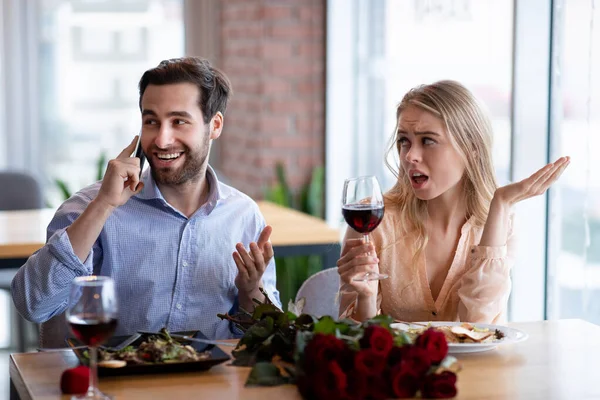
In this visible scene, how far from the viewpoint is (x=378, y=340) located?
1547 millimetres

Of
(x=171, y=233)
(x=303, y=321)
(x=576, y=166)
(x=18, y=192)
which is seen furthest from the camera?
(x=18, y=192)

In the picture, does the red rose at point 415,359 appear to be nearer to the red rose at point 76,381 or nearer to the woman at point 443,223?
the red rose at point 76,381

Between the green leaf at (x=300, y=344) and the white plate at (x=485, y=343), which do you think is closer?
the green leaf at (x=300, y=344)

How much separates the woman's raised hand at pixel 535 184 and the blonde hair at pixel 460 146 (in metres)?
0.22

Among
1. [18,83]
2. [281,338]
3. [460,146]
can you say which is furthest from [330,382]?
[18,83]

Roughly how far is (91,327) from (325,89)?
3.71 meters

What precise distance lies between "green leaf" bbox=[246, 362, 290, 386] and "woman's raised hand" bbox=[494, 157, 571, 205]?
890mm

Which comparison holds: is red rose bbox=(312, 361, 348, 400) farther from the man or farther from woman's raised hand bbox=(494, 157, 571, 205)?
woman's raised hand bbox=(494, 157, 571, 205)

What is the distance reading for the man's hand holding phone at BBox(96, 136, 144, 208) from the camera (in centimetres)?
215

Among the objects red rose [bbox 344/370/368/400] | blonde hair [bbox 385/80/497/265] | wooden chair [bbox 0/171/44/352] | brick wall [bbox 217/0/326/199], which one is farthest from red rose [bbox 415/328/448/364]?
brick wall [bbox 217/0/326/199]

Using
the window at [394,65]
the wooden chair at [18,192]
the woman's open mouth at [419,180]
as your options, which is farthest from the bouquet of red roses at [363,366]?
the wooden chair at [18,192]

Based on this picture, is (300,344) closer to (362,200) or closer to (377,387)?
(377,387)

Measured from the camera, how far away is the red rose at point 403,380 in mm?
1523

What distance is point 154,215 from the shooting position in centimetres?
240
